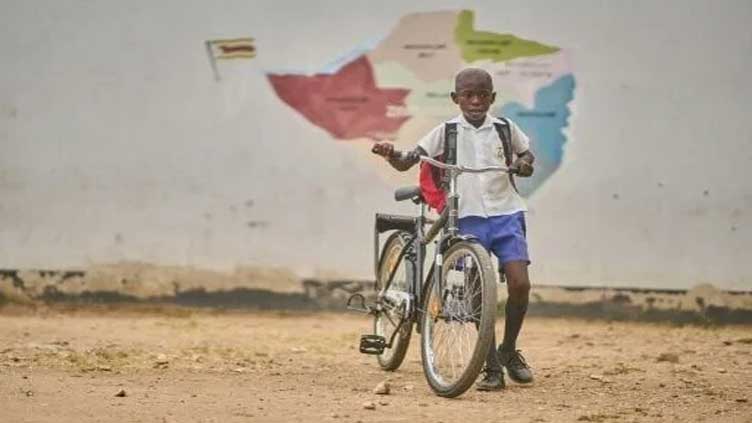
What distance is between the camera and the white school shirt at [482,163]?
717 cm

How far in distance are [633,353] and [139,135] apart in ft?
13.0

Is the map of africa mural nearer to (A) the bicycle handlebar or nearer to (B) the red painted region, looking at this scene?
(B) the red painted region

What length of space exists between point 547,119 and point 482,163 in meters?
3.76

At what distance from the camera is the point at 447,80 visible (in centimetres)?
1087

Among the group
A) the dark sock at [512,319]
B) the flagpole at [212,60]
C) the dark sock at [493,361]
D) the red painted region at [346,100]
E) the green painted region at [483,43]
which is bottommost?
the dark sock at [493,361]

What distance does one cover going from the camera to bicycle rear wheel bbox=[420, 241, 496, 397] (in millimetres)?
6582

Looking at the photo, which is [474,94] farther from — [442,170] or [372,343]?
[372,343]

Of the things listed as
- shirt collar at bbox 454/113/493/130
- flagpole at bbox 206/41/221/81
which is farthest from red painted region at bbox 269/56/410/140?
shirt collar at bbox 454/113/493/130

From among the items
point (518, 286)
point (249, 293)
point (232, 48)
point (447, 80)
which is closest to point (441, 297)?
point (518, 286)

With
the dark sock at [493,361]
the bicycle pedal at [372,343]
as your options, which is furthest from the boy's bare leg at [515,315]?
the bicycle pedal at [372,343]

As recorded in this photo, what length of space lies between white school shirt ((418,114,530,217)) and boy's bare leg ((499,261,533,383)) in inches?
10.9

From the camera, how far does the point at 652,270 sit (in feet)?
35.7

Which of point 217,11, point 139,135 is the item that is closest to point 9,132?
point 139,135

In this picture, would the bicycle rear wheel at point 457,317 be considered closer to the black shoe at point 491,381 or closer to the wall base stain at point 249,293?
the black shoe at point 491,381
